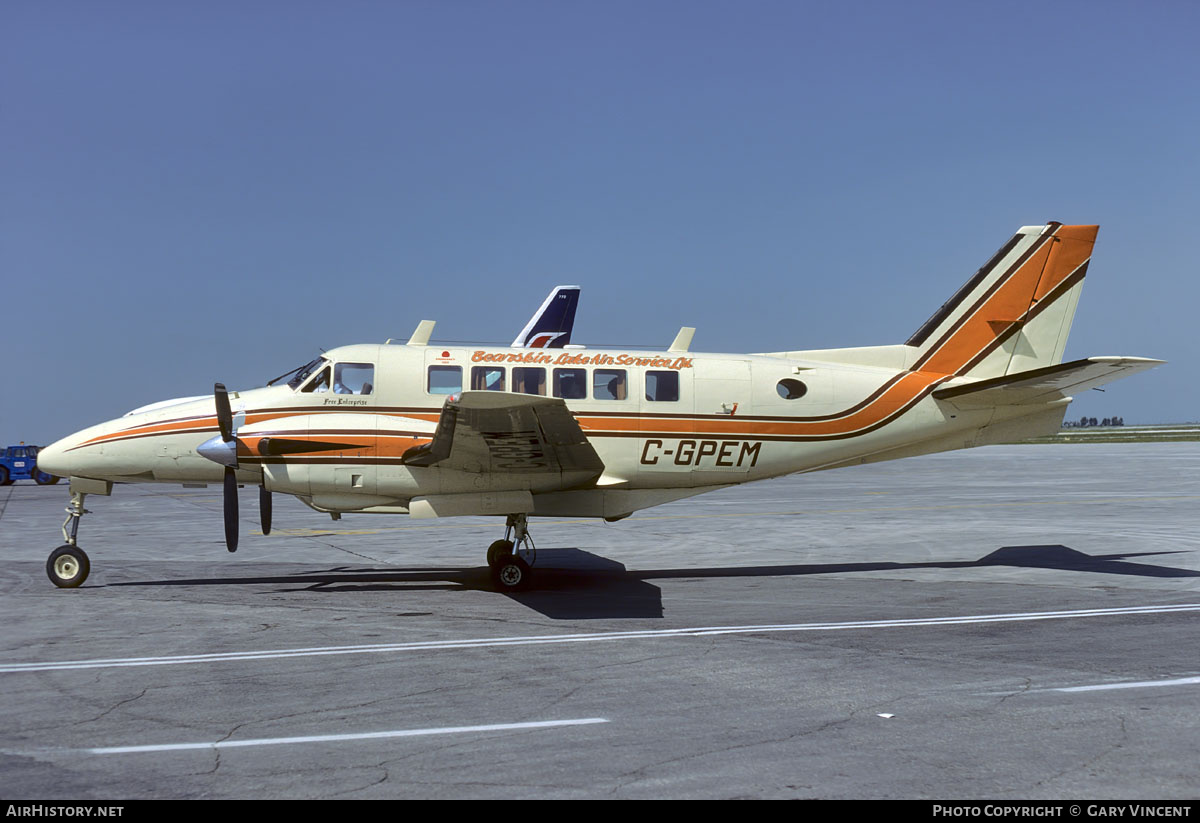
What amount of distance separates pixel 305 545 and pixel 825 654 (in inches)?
519

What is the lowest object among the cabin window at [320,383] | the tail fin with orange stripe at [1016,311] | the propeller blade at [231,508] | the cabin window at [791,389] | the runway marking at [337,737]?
the runway marking at [337,737]

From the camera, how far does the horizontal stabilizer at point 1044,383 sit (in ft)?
47.0

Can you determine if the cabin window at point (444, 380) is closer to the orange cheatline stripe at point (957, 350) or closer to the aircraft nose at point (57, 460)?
the orange cheatline stripe at point (957, 350)

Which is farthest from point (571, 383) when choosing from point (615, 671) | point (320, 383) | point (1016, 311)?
point (1016, 311)

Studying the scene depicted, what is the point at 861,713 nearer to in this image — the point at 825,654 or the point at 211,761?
the point at 825,654

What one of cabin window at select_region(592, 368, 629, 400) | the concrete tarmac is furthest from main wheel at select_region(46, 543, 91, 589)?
cabin window at select_region(592, 368, 629, 400)

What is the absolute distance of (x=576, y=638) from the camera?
10.5 m

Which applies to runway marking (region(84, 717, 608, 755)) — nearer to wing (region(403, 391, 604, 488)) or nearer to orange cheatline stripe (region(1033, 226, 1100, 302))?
wing (region(403, 391, 604, 488))

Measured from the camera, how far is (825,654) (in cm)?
953

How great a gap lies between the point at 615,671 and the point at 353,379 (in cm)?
784

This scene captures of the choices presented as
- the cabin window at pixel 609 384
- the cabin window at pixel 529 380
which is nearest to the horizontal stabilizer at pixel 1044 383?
the cabin window at pixel 609 384

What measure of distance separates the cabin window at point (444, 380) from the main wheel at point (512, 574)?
2810 millimetres

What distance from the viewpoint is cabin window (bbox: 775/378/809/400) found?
15984 millimetres

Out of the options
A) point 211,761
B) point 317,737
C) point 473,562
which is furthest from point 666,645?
point 473,562
